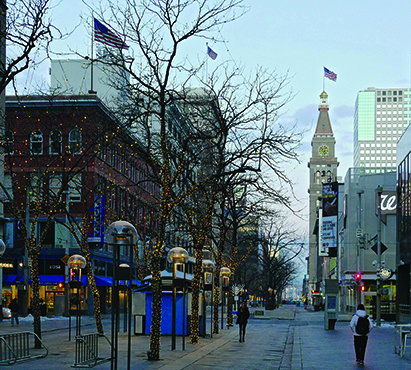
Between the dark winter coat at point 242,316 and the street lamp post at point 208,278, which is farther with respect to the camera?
the street lamp post at point 208,278

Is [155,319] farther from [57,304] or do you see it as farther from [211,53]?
[57,304]

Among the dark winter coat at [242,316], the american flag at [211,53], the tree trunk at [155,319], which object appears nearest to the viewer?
the tree trunk at [155,319]

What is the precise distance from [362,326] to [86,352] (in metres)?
7.95

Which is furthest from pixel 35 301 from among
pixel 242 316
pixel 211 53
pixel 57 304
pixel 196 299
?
pixel 57 304

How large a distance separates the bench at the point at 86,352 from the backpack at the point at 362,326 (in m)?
7.26

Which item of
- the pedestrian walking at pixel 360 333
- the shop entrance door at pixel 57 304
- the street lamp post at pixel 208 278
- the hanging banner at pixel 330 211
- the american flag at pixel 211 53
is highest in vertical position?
the american flag at pixel 211 53

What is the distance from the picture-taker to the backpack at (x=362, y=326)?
70.2 feet

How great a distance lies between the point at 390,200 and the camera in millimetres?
67562

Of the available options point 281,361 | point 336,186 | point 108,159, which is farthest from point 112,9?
point 336,186

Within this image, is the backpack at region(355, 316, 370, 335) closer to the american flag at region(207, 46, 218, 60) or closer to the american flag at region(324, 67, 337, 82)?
the american flag at region(207, 46, 218, 60)

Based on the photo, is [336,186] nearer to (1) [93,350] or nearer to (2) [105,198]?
(2) [105,198]

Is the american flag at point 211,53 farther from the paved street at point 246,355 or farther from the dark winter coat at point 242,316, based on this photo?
the paved street at point 246,355

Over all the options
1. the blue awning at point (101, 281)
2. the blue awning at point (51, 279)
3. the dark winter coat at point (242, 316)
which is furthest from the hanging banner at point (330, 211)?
the dark winter coat at point (242, 316)

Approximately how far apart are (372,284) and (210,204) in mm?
57358
